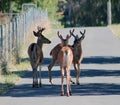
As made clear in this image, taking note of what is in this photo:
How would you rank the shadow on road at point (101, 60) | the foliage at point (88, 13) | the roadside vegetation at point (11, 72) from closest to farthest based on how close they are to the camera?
the roadside vegetation at point (11, 72) < the shadow on road at point (101, 60) < the foliage at point (88, 13)

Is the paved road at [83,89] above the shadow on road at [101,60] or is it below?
above

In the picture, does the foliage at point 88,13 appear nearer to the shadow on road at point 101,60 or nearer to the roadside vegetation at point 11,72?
the shadow on road at point 101,60

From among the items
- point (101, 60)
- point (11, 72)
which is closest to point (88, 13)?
point (101, 60)

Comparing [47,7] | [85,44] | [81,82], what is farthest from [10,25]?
[47,7]

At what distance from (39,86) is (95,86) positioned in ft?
5.14

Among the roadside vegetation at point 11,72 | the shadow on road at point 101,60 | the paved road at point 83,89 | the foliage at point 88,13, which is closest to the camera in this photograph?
Answer: the paved road at point 83,89

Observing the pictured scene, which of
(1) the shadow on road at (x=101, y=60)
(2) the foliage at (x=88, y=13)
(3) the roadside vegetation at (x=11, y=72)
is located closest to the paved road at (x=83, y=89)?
(1) the shadow on road at (x=101, y=60)

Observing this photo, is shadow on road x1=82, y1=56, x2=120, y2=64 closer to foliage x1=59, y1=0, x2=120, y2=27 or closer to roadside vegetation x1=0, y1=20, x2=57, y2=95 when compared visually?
roadside vegetation x1=0, y1=20, x2=57, y2=95

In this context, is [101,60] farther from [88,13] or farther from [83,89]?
[88,13]

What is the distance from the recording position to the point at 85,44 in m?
38.7

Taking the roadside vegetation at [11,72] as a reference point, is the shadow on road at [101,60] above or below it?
below

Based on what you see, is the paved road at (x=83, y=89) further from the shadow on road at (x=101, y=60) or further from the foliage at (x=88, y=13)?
the foliage at (x=88, y=13)

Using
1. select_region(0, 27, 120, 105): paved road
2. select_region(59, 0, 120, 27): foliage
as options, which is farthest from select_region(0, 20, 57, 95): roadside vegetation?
select_region(59, 0, 120, 27): foliage

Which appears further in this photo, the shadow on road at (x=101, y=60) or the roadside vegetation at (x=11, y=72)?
the shadow on road at (x=101, y=60)
